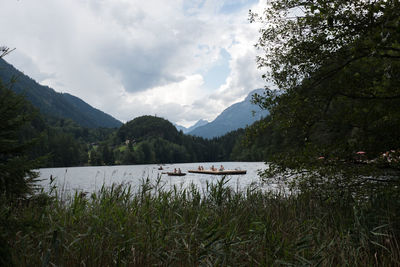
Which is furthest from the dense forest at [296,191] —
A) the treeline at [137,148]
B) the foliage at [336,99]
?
the treeline at [137,148]

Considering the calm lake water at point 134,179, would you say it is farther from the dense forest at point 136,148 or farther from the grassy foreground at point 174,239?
the dense forest at point 136,148

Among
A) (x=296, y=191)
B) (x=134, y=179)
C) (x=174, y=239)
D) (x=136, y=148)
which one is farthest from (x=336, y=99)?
(x=136, y=148)

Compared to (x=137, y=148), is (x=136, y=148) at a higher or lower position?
higher

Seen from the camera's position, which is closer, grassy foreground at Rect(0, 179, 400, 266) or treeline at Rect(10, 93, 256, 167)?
grassy foreground at Rect(0, 179, 400, 266)

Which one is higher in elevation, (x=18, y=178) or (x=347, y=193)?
(x=18, y=178)

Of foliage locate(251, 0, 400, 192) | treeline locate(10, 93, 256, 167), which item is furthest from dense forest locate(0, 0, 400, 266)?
treeline locate(10, 93, 256, 167)

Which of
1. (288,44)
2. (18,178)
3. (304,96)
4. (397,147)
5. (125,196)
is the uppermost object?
(288,44)

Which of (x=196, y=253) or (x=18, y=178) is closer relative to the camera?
(x=18, y=178)

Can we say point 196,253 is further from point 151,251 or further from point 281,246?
point 281,246

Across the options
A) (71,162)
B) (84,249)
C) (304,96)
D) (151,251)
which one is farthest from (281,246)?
(71,162)

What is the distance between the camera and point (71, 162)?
119 metres

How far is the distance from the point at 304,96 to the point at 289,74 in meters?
1.24

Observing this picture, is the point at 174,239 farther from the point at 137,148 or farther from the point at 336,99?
the point at 137,148

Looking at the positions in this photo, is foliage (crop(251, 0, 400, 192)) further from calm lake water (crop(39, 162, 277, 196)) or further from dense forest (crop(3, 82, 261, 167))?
dense forest (crop(3, 82, 261, 167))
